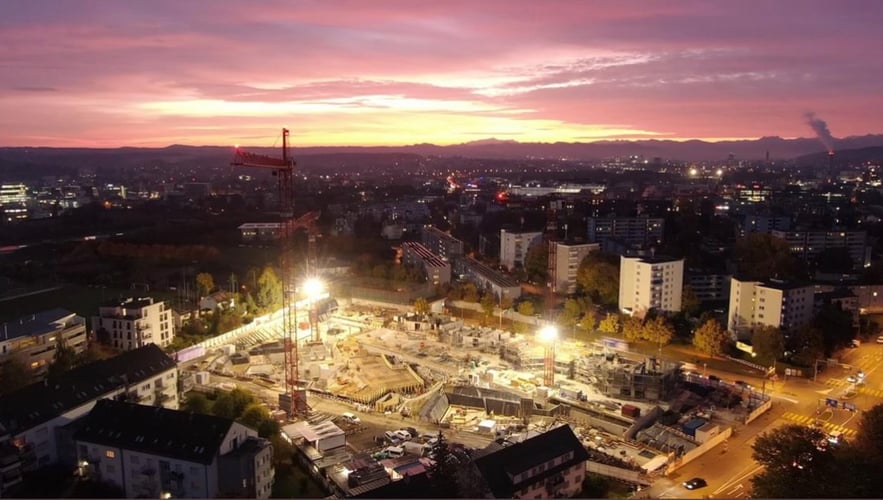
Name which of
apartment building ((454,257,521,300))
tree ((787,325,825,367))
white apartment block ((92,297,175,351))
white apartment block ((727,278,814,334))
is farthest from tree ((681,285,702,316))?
white apartment block ((92,297,175,351))

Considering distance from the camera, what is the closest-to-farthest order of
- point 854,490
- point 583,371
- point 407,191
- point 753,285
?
point 854,490 → point 583,371 → point 753,285 → point 407,191

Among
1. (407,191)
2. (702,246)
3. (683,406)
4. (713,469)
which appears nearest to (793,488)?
(713,469)

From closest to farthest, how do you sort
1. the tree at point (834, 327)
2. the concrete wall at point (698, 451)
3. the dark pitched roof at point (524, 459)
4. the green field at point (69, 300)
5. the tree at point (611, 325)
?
the dark pitched roof at point (524, 459) < the concrete wall at point (698, 451) < the tree at point (834, 327) < the tree at point (611, 325) < the green field at point (69, 300)

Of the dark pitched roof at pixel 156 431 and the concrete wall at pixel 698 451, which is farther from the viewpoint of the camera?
the concrete wall at pixel 698 451

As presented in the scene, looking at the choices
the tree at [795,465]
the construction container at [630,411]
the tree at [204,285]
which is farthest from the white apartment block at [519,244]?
the tree at [795,465]

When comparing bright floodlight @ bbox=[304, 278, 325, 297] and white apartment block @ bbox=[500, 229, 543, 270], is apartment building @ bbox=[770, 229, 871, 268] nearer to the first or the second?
white apartment block @ bbox=[500, 229, 543, 270]

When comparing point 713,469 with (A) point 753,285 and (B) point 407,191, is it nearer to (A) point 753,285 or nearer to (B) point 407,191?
(A) point 753,285

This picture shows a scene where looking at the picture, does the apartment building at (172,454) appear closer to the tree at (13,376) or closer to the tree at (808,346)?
the tree at (13,376)
